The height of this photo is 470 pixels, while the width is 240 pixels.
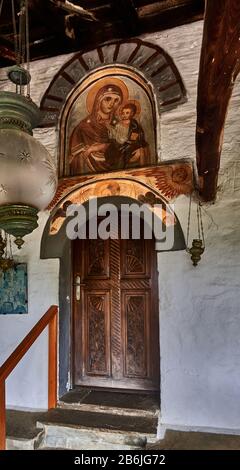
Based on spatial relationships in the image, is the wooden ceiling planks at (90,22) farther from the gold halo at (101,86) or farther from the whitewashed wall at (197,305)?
the gold halo at (101,86)

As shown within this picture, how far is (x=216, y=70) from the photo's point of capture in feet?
4.74

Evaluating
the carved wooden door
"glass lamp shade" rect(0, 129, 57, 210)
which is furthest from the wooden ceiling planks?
"glass lamp shade" rect(0, 129, 57, 210)

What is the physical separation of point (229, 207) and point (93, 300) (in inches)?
63.1

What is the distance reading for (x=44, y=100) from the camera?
11.7 feet

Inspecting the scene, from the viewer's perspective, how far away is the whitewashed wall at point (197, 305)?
2689 millimetres

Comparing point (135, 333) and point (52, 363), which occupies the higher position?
point (135, 333)

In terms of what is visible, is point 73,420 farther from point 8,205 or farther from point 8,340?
point 8,205

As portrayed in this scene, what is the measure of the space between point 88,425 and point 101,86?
2931mm

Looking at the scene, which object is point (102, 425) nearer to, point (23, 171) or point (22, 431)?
point (22, 431)

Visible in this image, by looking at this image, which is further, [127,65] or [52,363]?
[127,65]

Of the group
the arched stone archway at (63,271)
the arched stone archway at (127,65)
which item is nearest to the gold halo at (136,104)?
the arched stone archway at (127,65)

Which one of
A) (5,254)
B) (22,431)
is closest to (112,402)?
(22,431)
